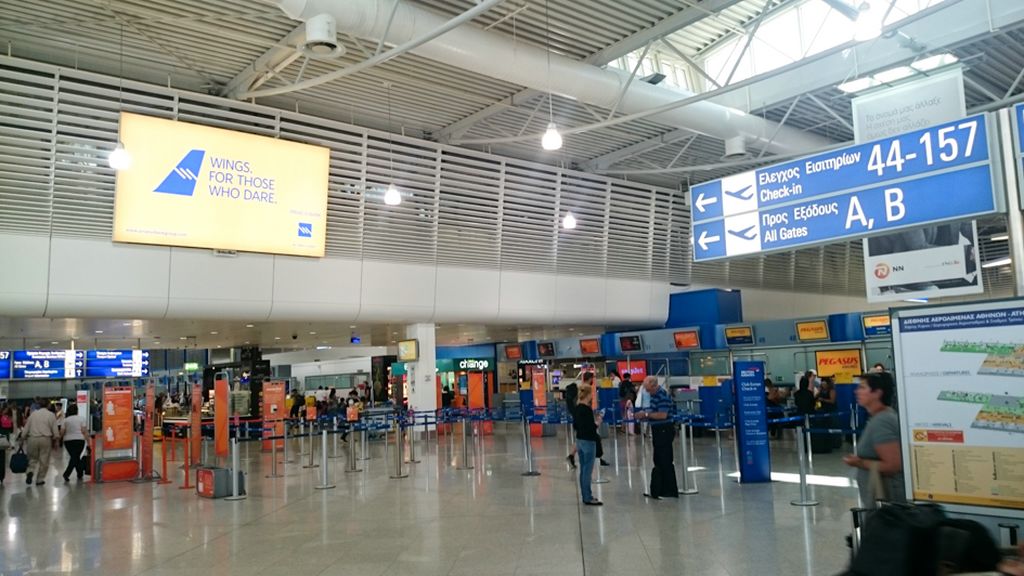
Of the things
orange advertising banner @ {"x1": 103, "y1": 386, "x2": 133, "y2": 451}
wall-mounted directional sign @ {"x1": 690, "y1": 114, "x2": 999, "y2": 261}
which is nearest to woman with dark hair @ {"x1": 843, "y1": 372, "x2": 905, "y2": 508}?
wall-mounted directional sign @ {"x1": 690, "y1": 114, "x2": 999, "y2": 261}

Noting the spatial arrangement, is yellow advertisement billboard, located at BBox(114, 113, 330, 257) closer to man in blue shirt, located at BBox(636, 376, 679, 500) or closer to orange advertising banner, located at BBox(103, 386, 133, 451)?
orange advertising banner, located at BBox(103, 386, 133, 451)

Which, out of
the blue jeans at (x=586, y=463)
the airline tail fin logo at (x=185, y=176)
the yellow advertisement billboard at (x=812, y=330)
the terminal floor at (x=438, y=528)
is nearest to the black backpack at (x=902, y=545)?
the terminal floor at (x=438, y=528)

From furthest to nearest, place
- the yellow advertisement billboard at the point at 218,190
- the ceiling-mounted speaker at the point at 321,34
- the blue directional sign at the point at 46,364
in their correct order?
the blue directional sign at the point at 46,364 < the yellow advertisement billboard at the point at 218,190 < the ceiling-mounted speaker at the point at 321,34

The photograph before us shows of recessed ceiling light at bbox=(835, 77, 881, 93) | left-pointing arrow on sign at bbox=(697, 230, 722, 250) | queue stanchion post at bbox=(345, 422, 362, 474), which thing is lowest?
queue stanchion post at bbox=(345, 422, 362, 474)

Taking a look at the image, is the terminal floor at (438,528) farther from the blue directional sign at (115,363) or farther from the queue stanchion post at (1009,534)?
the blue directional sign at (115,363)

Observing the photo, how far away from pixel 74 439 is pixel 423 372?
7.83 m

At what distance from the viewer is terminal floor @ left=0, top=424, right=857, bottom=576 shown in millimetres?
6621

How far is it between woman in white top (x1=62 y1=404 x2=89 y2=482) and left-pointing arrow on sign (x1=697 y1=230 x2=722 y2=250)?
12.4 m

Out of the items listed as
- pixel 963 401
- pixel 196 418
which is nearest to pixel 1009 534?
pixel 963 401

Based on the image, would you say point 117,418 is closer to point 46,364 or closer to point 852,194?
point 852,194

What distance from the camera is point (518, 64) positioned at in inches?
424

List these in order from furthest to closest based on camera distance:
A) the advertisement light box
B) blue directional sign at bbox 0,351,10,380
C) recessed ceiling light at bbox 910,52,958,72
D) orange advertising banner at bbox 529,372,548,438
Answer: blue directional sign at bbox 0,351,10,380, the advertisement light box, orange advertising banner at bbox 529,372,548,438, recessed ceiling light at bbox 910,52,958,72

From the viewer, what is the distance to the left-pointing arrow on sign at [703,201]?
26.8 feet

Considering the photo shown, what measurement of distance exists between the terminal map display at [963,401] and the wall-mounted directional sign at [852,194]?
1.00m
